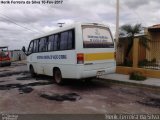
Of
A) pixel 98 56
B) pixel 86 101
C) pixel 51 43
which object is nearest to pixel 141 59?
pixel 98 56

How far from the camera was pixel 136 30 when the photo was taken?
15.1m

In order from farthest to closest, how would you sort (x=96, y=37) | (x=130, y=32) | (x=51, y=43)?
1. (x=130, y=32)
2. (x=51, y=43)
3. (x=96, y=37)

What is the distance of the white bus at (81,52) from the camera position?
979cm

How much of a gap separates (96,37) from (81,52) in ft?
3.64

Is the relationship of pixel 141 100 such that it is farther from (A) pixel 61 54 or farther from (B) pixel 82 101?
(A) pixel 61 54

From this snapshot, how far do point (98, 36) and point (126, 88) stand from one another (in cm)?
253

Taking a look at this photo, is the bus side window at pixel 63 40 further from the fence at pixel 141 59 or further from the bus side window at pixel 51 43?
the fence at pixel 141 59

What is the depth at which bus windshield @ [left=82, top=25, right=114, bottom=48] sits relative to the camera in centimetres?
1000

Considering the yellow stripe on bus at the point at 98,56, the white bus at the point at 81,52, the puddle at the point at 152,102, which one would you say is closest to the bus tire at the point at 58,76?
the white bus at the point at 81,52

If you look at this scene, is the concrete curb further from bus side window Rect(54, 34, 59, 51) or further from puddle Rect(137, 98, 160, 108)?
bus side window Rect(54, 34, 59, 51)

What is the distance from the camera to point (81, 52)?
32.0 feet

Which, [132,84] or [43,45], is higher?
[43,45]

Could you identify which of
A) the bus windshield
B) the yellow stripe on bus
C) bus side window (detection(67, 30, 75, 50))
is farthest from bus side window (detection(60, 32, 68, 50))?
the yellow stripe on bus

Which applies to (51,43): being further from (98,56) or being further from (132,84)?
(132,84)
